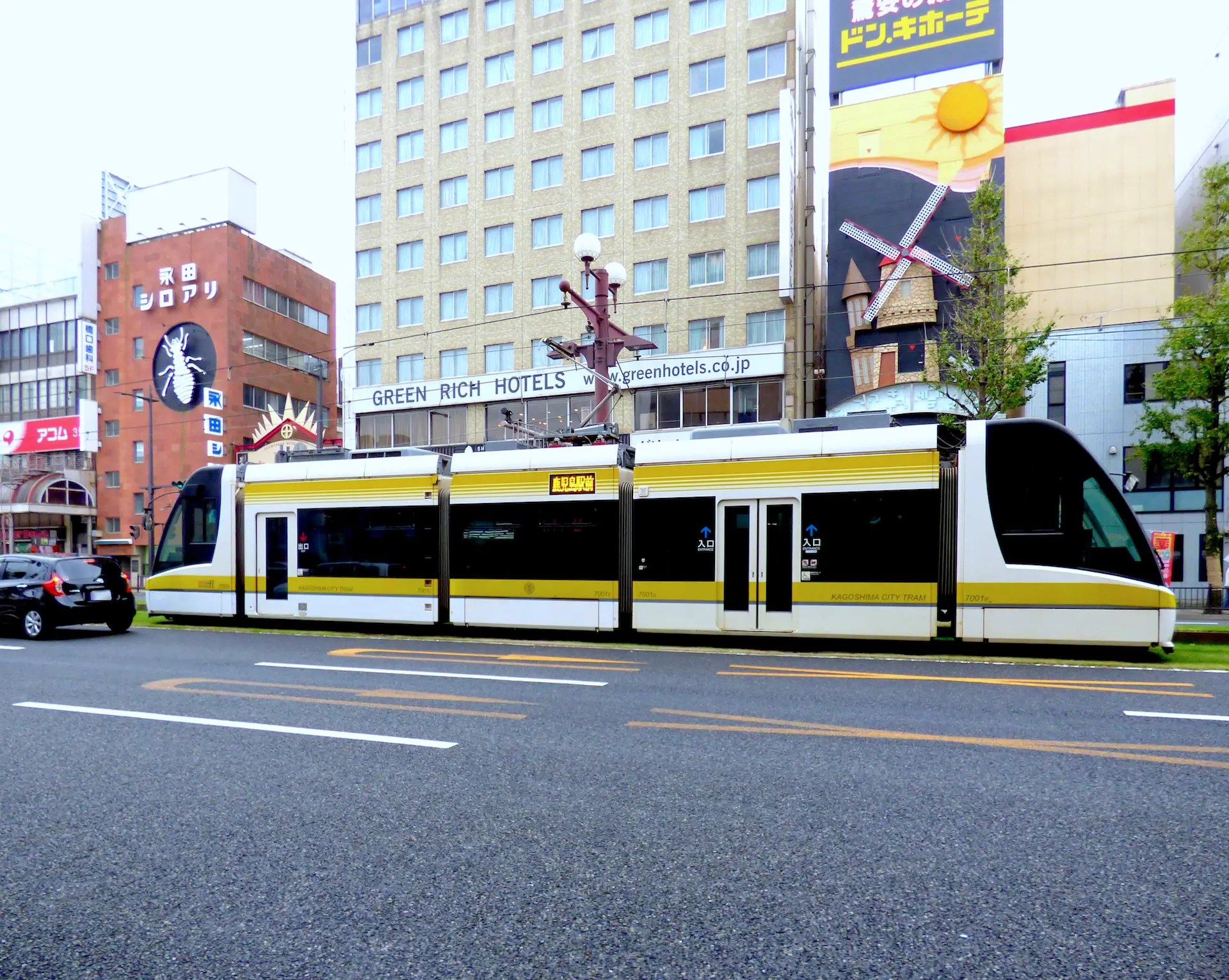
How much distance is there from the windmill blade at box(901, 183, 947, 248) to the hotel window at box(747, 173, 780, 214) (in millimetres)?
5626

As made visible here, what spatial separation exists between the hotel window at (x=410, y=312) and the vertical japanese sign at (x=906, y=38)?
857 inches

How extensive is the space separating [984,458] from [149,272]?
54712 millimetres

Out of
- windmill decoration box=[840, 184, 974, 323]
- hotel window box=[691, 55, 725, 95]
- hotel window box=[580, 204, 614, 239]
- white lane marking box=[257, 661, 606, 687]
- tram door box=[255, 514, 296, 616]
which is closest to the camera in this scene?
white lane marking box=[257, 661, 606, 687]

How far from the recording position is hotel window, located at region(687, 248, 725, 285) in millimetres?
34125

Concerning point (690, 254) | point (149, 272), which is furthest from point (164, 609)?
point (149, 272)

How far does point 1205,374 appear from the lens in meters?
23.5

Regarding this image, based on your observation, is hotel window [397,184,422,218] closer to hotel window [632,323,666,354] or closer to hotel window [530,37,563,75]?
hotel window [530,37,563,75]

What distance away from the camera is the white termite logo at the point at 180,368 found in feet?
160

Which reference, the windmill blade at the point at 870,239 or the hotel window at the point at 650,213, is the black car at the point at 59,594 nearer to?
the hotel window at the point at 650,213

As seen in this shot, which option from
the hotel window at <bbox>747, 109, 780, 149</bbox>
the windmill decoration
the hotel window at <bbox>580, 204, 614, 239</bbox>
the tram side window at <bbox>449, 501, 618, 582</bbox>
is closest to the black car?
the tram side window at <bbox>449, 501, 618, 582</bbox>

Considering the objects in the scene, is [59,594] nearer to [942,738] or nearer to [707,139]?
[942,738]

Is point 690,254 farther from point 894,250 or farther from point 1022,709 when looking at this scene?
point 1022,709

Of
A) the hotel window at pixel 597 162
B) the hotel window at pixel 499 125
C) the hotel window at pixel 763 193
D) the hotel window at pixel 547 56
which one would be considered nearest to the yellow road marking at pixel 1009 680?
the hotel window at pixel 763 193

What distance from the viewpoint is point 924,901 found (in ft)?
10.9
